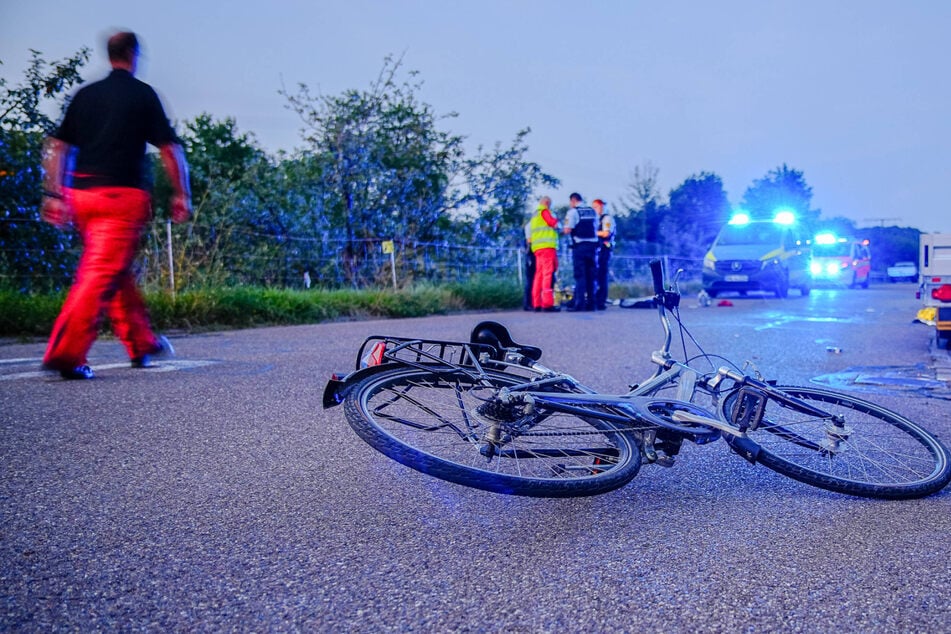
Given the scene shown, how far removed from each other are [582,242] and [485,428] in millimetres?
12644

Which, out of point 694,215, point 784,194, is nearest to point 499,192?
point 694,215

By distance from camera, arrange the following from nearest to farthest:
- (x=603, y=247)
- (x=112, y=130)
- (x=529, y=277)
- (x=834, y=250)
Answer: (x=112, y=130)
(x=603, y=247)
(x=529, y=277)
(x=834, y=250)

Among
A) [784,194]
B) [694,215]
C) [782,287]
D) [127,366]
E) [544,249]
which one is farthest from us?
[784,194]

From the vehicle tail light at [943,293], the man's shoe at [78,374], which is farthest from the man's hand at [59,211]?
the vehicle tail light at [943,293]

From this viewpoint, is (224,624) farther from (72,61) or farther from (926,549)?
(72,61)

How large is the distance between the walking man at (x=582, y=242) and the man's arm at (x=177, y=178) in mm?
10231

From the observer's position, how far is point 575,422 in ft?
11.2

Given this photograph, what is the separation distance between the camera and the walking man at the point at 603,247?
15953mm

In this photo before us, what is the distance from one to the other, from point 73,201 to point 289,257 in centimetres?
984

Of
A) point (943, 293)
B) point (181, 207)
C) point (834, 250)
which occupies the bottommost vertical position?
point (834, 250)

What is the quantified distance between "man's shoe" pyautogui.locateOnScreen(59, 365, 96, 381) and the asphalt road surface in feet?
2.66

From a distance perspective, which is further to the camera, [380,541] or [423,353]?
[423,353]

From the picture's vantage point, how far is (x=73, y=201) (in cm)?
556

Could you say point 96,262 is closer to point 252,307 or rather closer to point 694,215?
point 252,307
